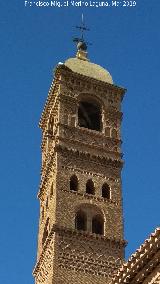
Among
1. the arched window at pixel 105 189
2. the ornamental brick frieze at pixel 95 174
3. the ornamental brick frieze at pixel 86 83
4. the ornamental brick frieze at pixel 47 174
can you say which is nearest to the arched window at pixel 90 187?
the ornamental brick frieze at pixel 95 174

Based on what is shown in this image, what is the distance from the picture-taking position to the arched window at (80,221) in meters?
22.9

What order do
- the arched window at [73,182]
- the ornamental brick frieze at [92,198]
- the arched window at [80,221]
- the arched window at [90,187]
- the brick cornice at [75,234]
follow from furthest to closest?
the arched window at [90,187], the arched window at [73,182], the ornamental brick frieze at [92,198], the arched window at [80,221], the brick cornice at [75,234]

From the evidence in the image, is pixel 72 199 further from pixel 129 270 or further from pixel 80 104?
pixel 129 270

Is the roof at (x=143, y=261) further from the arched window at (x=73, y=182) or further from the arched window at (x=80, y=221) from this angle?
the arched window at (x=73, y=182)

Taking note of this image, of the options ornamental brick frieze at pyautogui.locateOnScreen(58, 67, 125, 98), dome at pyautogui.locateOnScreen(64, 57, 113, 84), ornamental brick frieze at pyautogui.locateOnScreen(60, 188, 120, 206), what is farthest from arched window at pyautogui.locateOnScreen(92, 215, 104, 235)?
dome at pyautogui.locateOnScreen(64, 57, 113, 84)

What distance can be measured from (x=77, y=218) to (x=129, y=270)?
1107 centimetres

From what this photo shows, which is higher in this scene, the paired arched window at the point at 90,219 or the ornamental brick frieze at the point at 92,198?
the ornamental brick frieze at the point at 92,198

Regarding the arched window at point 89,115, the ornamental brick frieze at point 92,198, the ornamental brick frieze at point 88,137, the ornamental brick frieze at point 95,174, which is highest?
the arched window at point 89,115

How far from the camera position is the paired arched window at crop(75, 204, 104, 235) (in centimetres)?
2289

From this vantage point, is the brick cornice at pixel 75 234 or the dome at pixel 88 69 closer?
the brick cornice at pixel 75 234

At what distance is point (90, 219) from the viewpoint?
2303cm

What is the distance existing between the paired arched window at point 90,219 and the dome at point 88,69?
257 inches

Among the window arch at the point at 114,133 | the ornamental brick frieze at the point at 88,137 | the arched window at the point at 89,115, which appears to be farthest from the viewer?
the arched window at the point at 89,115

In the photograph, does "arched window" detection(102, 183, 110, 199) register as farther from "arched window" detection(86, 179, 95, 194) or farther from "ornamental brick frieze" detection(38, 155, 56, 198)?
"ornamental brick frieze" detection(38, 155, 56, 198)
